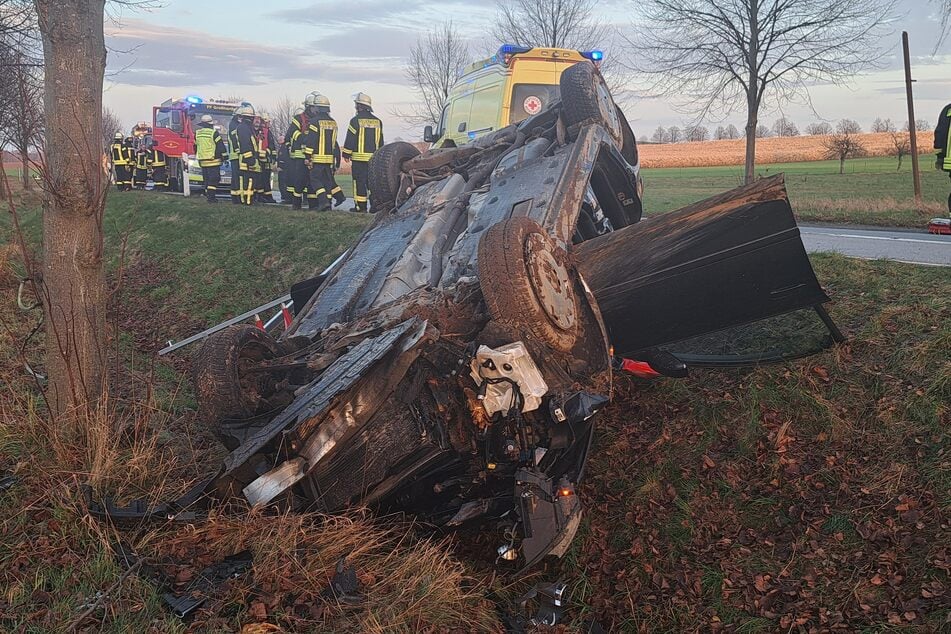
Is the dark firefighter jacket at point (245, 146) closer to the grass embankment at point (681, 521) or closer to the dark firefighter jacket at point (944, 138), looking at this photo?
the grass embankment at point (681, 521)

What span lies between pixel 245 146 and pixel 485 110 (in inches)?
270

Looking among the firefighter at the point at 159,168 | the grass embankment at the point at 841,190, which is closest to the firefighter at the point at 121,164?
the firefighter at the point at 159,168

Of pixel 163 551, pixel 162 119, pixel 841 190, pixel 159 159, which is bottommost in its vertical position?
pixel 163 551

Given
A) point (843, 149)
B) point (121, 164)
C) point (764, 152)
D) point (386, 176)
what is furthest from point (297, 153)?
point (764, 152)

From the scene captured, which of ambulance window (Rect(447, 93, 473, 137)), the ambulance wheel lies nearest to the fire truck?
ambulance window (Rect(447, 93, 473, 137))

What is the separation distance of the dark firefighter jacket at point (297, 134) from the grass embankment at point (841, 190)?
6566 millimetres

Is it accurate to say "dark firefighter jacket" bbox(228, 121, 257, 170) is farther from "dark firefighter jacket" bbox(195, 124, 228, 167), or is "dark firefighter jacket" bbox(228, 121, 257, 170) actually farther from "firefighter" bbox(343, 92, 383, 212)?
"firefighter" bbox(343, 92, 383, 212)

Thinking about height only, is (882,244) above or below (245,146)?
below

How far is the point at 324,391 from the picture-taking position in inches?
121

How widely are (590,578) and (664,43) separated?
11.8 m

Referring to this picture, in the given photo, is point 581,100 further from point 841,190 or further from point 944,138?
point 841,190

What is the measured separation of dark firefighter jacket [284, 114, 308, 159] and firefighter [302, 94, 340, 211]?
0.30 feet

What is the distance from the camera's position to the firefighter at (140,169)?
2094 cm

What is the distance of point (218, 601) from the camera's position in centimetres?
256
